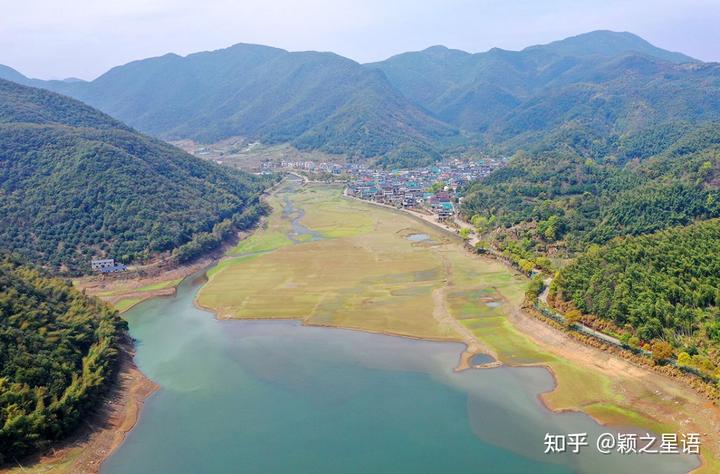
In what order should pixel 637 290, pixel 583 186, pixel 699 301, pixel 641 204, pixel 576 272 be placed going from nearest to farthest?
pixel 699 301 → pixel 637 290 → pixel 576 272 → pixel 641 204 → pixel 583 186

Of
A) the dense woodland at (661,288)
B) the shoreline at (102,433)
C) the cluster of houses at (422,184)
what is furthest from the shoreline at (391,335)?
the cluster of houses at (422,184)

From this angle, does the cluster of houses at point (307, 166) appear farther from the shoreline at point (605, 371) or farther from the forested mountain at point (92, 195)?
the shoreline at point (605, 371)

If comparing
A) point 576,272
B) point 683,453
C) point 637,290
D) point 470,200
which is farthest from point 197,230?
point 683,453

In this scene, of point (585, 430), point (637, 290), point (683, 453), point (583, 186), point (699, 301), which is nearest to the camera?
point (683, 453)

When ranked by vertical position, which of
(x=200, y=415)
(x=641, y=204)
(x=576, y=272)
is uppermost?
(x=641, y=204)

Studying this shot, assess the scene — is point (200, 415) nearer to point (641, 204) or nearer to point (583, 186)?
point (641, 204)

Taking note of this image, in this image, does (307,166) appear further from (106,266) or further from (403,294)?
(403,294)

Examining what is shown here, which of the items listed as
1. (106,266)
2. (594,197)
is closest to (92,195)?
(106,266)

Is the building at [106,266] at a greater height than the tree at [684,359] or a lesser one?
lesser
